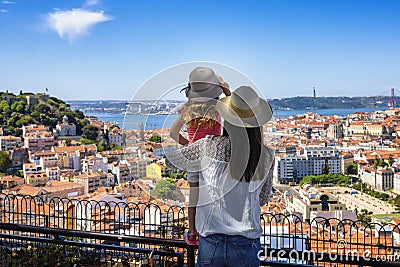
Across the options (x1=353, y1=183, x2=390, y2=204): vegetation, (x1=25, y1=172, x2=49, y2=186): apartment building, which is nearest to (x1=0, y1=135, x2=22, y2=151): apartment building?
(x1=25, y1=172, x2=49, y2=186): apartment building

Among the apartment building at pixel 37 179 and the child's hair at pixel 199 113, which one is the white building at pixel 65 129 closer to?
the apartment building at pixel 37 179

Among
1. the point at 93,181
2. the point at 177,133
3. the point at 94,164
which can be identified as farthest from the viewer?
the point at 94,164

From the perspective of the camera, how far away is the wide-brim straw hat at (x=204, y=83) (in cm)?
112

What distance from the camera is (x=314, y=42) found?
132 feet

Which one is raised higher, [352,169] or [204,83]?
[204,83]

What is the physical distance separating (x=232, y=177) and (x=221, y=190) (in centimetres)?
4

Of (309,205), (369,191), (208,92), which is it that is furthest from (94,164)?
(208,92)

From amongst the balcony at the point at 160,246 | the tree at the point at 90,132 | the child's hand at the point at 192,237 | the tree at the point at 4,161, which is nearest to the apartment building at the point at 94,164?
the tree at the point at 4,161

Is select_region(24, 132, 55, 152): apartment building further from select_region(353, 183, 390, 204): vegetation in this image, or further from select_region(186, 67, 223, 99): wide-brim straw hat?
select_region(186, 67, 223, 99): wide-brim straw hat

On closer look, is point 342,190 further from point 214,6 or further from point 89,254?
point 89,254

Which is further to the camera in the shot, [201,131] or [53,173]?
[53,173]

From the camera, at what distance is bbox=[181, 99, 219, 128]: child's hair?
3.66 ft

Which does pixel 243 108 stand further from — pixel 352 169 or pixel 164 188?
pixel 352 169

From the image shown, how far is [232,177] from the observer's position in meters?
1.10
